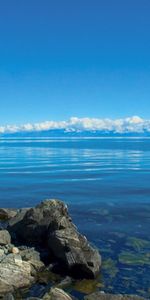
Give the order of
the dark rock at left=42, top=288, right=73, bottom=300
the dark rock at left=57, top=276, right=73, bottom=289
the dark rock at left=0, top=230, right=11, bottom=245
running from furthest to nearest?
the dark rock at left=0, top=230, right=11, bottom=245 < the dark rock at left=57, top=276, right=73, bottom=289 < the dark rock at left=42, top=288, right=73, bottom=300

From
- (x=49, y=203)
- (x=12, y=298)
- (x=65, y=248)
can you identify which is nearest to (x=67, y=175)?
(x=49, y=203)

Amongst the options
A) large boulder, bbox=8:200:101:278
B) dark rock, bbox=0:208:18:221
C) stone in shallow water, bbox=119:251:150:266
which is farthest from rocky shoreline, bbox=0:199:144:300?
dark rock, bbox=0:208:18:221

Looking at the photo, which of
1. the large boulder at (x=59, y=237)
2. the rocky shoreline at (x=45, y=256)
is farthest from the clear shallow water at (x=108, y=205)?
the rocky shoreline at (x=45, y=256)

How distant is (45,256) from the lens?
96.2 feet

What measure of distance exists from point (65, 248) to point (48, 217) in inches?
205

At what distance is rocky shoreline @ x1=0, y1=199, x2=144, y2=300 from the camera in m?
24.2

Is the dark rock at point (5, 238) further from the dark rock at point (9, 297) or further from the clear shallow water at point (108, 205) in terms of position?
the dark rock at point (9, 297)

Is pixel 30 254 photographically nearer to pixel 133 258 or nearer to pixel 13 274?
pixel 13 274

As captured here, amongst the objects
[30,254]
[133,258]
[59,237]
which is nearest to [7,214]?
[30,254]

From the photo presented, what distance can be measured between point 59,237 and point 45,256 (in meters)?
1.89

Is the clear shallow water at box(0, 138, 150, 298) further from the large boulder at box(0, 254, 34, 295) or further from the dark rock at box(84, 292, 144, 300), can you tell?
the large boulder at box(0, 254, 34, 295)

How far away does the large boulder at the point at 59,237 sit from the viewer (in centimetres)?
2697

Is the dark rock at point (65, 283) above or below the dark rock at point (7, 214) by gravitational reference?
below

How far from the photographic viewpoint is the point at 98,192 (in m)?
59.9
